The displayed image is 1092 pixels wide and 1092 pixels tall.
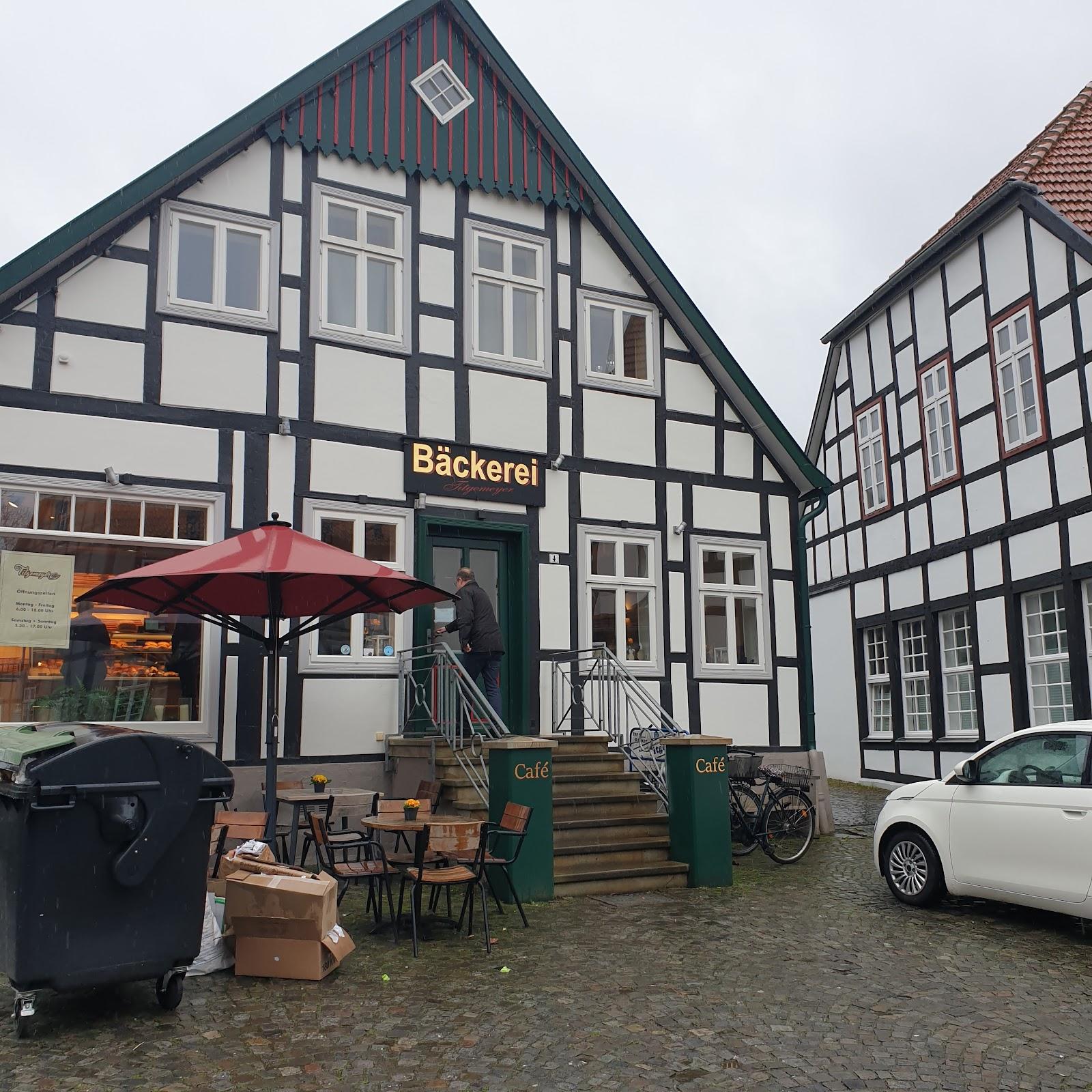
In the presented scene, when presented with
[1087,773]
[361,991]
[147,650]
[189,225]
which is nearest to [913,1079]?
[361,991]

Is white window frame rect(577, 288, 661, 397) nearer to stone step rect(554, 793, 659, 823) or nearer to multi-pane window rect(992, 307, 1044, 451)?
stone step rect(554, 793, 659, 823)

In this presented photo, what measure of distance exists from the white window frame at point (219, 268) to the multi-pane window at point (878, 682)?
1200 centimetres

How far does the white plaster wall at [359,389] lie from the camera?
11016mm

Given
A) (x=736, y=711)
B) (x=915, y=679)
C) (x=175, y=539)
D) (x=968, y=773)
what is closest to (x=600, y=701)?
(x=736, y=711)

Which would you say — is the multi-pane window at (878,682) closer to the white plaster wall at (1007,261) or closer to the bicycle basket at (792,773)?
the white plaster wall at (1007,261)

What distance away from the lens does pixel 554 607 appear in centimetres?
1195

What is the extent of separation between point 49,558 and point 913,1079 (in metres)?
7.80

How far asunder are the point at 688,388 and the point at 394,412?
364cm

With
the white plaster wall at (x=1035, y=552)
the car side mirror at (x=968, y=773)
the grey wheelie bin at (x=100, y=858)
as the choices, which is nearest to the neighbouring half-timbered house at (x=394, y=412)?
Result: the white plaster wall at (x=1035, y=552)

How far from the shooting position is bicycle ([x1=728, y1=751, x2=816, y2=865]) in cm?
1066

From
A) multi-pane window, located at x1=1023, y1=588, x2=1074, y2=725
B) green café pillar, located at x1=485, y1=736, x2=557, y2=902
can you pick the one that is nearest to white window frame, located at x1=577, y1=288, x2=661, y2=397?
green café pillar, located at x1=485, y1=736, x2=557, y2=902

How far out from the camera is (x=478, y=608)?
1067 cm

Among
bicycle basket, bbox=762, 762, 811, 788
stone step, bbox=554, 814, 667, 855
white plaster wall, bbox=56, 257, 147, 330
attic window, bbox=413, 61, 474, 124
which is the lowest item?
stone step, bbox=554, 814, 667, 855

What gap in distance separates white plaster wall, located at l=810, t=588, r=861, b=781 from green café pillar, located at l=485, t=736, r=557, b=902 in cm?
1160
